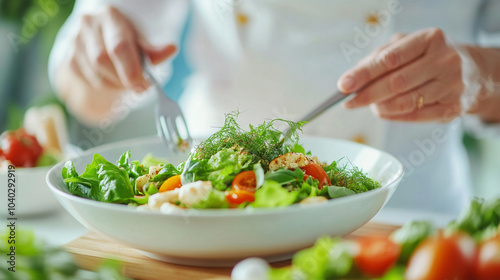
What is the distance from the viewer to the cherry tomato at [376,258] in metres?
0.56

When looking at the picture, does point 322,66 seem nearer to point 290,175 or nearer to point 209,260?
point 290,175

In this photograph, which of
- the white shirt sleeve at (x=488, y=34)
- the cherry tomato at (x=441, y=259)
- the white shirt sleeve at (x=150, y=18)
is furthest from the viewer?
the white shirt sleeve at (x=150, y=18)

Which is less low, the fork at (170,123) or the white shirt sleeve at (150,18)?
the white shirt sleeve at (150,18)

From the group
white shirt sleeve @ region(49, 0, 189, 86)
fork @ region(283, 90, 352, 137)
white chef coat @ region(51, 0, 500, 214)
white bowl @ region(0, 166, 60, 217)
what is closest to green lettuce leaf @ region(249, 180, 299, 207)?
fork @ region(283, 90, 352, 137)

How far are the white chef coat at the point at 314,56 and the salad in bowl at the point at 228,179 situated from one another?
59 centimetres

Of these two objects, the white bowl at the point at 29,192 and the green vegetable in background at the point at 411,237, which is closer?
the green vegetable in background at the point at 411,237

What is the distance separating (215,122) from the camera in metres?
1.72

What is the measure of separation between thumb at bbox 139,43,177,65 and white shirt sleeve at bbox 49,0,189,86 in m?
0.22

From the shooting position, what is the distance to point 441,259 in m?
0.52

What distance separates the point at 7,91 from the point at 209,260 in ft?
7.75

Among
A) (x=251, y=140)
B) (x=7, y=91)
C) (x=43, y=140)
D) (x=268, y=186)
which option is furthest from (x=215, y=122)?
(x=7, y=91)

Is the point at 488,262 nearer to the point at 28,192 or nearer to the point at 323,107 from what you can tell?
the point at 323,107

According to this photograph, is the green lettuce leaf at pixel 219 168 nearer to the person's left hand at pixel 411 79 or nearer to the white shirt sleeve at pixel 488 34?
the person's left hand at pixel 411 79

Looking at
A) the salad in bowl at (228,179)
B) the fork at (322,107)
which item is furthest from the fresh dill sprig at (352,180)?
the fork at (322,107)
